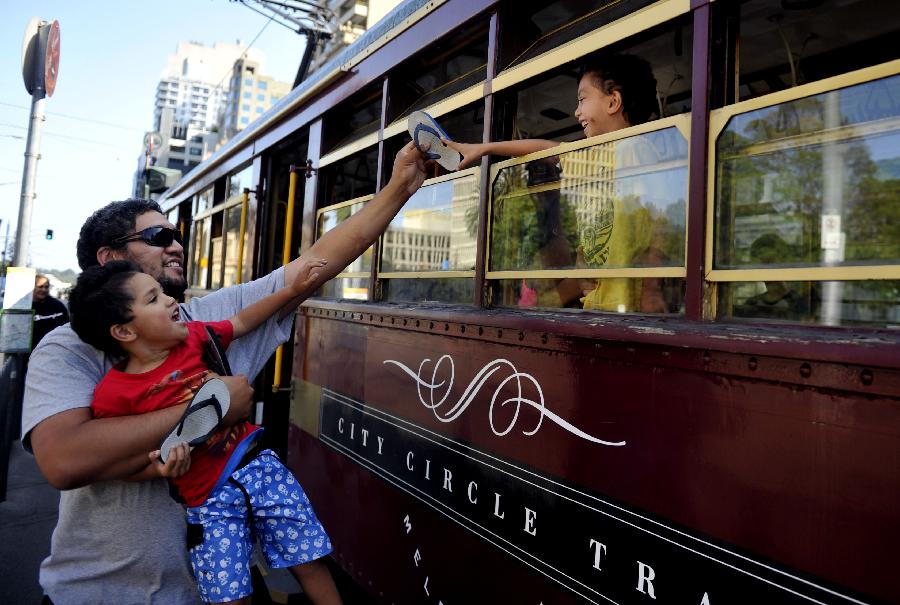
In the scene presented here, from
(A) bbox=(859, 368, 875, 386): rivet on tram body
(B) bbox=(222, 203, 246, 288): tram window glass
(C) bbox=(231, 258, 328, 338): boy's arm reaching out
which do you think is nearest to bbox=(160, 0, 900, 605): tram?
(A) bbox=(859, 368, 875, 386): rivet on tram body

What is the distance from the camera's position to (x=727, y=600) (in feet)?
4.06

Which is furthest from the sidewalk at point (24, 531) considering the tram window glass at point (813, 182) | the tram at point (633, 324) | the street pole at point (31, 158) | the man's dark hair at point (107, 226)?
the tram window glass at point (813, 182)

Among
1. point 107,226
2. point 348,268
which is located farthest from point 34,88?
point 107,226

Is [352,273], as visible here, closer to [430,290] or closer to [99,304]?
[430,290]

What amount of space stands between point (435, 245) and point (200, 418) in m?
1.28

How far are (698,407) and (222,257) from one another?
175 inches

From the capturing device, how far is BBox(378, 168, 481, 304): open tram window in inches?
86.0

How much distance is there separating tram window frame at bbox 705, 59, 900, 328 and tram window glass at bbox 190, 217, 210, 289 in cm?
507

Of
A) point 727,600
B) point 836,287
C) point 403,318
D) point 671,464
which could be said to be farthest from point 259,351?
point 836,287

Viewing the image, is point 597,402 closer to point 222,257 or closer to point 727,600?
point 727,600

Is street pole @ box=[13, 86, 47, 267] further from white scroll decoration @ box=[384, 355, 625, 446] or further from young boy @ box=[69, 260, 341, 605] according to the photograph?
young boy @ box=[69, 260, 341, 605]

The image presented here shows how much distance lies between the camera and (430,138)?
1.75m

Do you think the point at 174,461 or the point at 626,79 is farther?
the point at 626,79

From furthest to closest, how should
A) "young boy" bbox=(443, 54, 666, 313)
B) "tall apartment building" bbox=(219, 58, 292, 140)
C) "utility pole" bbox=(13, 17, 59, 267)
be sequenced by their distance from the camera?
"tall apartment building" bbox=(219, 58, 292, 140)
"utility pole" bbox=(13, 17, 59, 267)
"young boy" bbox=(443, 54, 666, 313)
